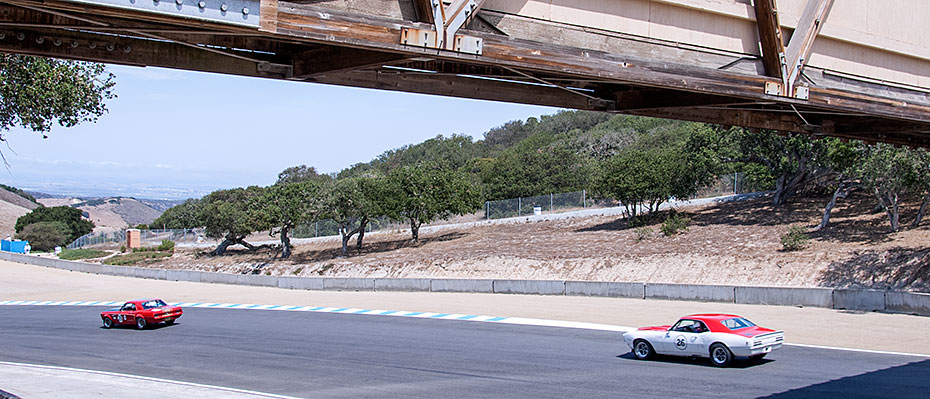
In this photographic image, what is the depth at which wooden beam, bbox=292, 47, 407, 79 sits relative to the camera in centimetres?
693

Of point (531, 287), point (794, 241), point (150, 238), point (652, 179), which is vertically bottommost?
point (531, 287)

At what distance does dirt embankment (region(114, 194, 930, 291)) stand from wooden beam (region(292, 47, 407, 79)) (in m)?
28.8

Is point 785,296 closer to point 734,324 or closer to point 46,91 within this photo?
point 734,324

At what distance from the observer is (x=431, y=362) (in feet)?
62.2

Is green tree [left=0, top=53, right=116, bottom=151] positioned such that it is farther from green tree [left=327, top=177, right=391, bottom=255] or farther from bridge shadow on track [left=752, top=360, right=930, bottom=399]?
green tree [left=327, top=177, right=391, bottom=255]

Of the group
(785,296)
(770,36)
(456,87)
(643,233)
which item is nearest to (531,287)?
(785,296)

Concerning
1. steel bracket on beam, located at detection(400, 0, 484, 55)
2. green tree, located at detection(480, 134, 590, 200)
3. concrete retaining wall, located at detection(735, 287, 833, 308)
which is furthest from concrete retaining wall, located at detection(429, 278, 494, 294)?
Result: green tree, located at detection(480, 134, 590, 200)

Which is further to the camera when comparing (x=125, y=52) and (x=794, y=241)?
(x=794, y=241)

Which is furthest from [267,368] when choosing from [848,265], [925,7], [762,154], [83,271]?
[83,271]

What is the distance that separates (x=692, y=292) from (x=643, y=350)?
41.1 feet

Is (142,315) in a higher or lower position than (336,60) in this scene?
lower

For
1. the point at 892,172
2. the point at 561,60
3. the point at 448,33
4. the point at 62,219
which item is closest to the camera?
the point at 448,33

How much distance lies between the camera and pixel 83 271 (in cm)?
6178

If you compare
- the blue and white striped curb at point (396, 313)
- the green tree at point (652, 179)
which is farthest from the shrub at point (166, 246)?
the green tree at point (652, 179)
